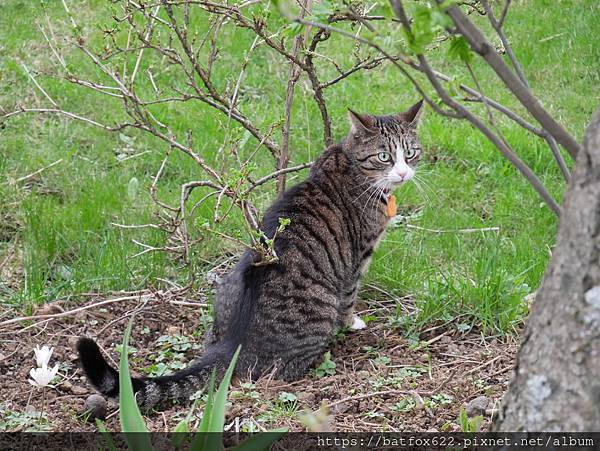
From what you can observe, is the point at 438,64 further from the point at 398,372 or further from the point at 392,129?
the point at 398,372

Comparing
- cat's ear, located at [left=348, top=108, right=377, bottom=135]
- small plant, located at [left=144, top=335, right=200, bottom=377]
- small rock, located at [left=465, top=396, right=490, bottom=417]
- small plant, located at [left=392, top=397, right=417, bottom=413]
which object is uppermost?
cat's ear, located at [left=348, top=108, right=377, bottom=135]

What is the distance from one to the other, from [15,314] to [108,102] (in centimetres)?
265

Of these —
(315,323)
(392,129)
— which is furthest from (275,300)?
(392,129)

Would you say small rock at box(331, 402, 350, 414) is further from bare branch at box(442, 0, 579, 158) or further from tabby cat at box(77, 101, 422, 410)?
bare branch at box(442, 0, 579, 158)

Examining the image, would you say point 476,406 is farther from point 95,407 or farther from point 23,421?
point 23,421

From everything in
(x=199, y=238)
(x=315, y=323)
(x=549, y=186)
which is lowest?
(x=315, y=323)

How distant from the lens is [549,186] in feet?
18.2

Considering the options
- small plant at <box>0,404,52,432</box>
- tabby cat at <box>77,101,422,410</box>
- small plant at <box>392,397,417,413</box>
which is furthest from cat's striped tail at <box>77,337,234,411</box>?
small plant at <box>392,397,417,413</box>

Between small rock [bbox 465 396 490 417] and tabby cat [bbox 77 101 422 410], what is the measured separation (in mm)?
825

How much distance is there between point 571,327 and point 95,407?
2.07 metres

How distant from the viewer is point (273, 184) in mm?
5559

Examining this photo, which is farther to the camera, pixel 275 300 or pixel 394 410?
pixel 275 300

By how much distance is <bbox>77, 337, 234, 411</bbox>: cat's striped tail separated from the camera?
3.05 meters

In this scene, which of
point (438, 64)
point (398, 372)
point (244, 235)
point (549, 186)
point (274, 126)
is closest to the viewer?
point (398, 372)
